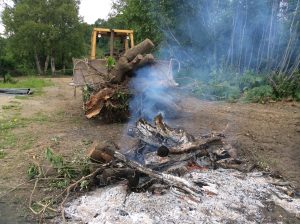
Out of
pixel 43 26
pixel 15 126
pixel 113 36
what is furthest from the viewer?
pixel 43 26

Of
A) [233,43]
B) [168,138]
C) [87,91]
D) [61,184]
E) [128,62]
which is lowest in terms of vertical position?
[61,184]

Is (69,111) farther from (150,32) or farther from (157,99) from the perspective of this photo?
(150,32)

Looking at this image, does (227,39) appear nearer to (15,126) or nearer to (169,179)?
(15,126)

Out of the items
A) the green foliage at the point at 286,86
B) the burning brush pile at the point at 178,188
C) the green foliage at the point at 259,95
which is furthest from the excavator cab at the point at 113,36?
the burning brush pile at the point at 178,188

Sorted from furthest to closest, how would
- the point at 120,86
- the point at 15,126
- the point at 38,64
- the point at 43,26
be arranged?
the point at 38,64
the point at 43,26
the point at 15,126
the point at 120,86

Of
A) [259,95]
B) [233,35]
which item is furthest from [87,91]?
[233,35]

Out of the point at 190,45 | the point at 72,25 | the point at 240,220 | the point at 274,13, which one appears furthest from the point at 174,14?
the point at 72,25

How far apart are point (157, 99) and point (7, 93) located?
9545mm

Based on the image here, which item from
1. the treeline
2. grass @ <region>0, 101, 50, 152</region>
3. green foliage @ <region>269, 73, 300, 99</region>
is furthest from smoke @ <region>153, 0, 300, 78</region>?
grass @ <region>0, 101, 50, 152</region>

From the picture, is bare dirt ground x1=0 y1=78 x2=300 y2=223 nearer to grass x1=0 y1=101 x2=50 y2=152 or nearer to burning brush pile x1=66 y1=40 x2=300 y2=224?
grass x1=0 y1=101 x2=50 y2=152

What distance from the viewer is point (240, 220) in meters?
3.66

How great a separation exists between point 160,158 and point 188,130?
2.20m

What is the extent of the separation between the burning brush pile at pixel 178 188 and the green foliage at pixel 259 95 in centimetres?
658

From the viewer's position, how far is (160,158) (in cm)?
492
